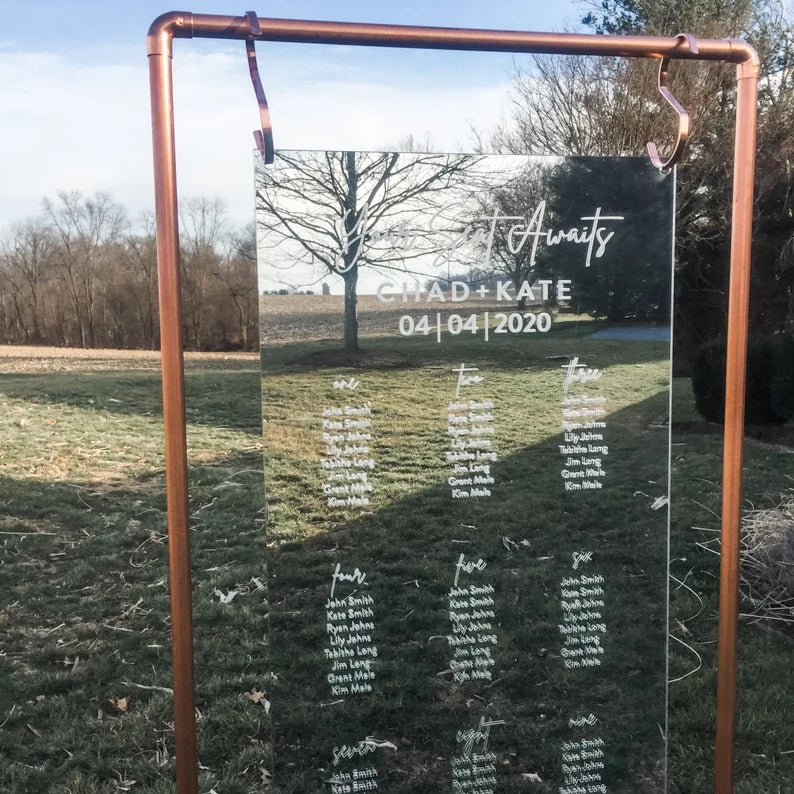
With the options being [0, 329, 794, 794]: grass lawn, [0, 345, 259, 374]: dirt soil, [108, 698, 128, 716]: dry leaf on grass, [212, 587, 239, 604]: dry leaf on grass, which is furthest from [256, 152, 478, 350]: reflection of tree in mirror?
[0, 345, 259, 374]: dirt soil

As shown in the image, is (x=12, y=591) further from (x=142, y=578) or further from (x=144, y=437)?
(x=144, y=437)

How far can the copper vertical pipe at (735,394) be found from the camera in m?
1.85

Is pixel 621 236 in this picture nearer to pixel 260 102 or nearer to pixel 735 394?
pixel 735 394

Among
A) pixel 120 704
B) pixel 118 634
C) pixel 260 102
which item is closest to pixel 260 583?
pixel 118 634

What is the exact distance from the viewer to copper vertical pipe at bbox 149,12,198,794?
1542mm

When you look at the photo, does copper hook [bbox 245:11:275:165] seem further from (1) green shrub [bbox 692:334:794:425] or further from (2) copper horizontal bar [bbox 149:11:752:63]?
(1) green shrub [bbox 692:334:794:425]

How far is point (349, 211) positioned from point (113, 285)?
22.2 feet

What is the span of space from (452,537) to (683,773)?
1.31 m

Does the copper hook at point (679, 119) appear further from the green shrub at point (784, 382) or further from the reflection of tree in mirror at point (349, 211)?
the green shrub at point (784, 382)

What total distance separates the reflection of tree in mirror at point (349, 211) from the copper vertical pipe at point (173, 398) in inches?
8.7

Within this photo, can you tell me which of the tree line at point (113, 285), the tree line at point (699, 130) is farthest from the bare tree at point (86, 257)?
the tree line at point (699, 130)

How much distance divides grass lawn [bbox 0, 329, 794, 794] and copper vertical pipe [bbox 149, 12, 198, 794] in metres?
0.21

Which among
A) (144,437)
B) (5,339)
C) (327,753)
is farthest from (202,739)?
(5,339)

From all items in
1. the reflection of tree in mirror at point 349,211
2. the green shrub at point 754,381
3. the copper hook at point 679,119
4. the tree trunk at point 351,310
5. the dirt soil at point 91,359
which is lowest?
the green shrub at point 754,381
